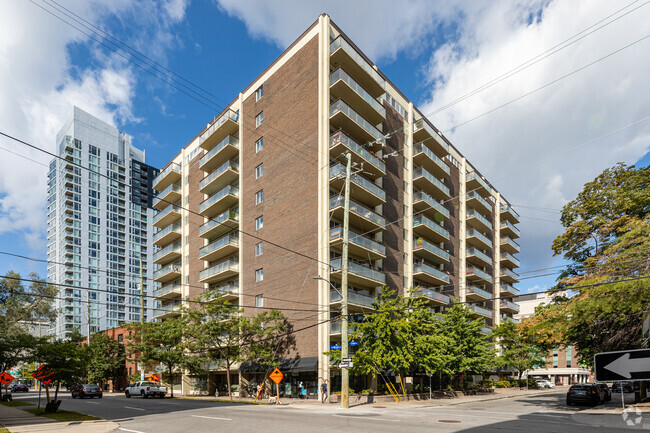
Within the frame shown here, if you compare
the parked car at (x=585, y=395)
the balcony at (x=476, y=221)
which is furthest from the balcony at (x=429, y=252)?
the parked car at (x=585, y=395)

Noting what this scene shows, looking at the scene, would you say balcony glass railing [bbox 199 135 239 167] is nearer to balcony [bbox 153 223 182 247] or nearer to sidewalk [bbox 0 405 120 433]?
balcony [bbox 153 223 182 247]

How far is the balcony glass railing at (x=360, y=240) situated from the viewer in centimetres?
3403

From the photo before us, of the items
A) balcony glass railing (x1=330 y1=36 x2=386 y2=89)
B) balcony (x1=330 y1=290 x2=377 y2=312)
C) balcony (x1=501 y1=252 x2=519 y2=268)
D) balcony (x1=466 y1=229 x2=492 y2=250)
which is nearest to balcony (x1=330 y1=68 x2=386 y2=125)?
balcony glass railing (x1=330 y1=36 x2=386 y2=89)

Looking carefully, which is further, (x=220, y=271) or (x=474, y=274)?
(x=474, y=274)

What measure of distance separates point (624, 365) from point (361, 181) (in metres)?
30.5

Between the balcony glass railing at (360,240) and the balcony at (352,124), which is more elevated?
the balcony at (352,124)

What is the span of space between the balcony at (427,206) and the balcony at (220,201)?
1870cm

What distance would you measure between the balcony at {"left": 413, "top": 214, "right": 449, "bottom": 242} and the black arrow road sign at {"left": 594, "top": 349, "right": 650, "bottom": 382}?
38296mm

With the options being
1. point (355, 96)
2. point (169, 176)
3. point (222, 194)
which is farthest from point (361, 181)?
point (169, 176)

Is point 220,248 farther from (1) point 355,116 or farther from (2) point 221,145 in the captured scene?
(1) point 355,116

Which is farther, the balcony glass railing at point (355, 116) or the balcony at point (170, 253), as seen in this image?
the balcony at point (170, 253)

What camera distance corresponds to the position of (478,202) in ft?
201

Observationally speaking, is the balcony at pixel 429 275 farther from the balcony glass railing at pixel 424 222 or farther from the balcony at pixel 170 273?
the balcony at pixel 170 273

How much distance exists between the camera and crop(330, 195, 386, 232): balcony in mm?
34406
